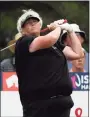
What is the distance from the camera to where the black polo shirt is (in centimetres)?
317

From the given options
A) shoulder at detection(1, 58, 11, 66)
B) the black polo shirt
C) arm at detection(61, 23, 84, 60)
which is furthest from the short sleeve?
shoulder at detection(1, 58, 11, 66)

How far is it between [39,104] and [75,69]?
215 centimetres

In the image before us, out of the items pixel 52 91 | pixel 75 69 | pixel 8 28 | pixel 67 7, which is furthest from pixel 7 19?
pixel 52 91

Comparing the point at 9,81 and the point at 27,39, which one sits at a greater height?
the point at 27,39

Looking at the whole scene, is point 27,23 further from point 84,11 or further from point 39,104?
point 84,11

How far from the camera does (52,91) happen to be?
10.4 feet

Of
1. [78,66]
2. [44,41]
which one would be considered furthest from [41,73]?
[78,66]

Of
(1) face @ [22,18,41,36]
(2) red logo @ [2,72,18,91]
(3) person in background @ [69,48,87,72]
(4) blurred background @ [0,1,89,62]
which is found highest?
(4) blurred background @ [0,1,89,62]

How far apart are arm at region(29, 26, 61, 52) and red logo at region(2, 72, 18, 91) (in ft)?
6.91

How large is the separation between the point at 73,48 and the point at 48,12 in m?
2.60

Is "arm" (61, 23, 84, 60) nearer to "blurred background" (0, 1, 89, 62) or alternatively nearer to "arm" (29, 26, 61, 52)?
"arm" (29, 26, 61, 52)

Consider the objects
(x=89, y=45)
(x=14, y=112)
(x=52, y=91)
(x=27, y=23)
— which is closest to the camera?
(x=52, y=91)

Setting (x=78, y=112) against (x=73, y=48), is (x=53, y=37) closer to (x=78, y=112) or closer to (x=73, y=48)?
(x=73, y=48)

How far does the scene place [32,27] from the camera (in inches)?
131
